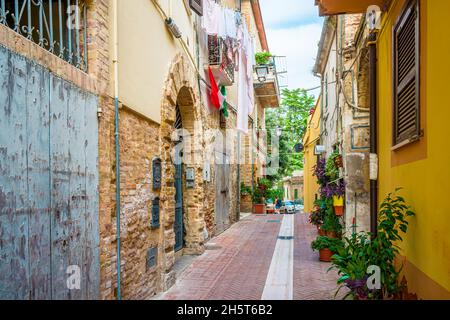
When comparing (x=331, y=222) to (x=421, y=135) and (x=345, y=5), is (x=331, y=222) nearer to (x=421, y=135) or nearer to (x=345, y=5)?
(x=345, y=5)

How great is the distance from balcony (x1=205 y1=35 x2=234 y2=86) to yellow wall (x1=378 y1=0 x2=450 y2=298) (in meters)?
5.81

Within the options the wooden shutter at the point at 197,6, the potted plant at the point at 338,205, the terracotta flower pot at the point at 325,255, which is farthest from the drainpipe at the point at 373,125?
the wooden shutter at the point at 197,6

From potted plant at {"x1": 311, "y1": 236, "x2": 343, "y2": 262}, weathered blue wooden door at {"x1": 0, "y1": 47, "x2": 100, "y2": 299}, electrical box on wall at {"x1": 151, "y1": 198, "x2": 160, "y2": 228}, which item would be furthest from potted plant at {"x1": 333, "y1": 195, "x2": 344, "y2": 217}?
weathered blue wooden door at {"x1": 0, "y1": 47, "x2": 100, "y2": 299}

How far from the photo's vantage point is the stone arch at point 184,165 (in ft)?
22.0

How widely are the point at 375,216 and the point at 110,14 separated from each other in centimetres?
467

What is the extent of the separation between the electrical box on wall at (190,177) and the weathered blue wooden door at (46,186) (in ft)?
15.3

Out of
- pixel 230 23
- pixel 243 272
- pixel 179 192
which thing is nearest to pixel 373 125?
pixel 243 272

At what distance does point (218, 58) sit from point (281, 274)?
18.1ft

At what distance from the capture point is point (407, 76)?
4.75 metres

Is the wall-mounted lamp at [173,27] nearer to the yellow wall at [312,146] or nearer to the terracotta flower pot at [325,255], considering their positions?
the terracotta flower pot at [325,255]

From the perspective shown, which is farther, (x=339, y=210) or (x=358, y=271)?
(x=339, y=210)
